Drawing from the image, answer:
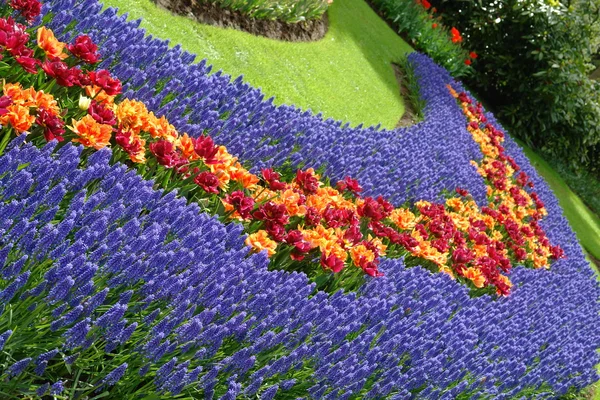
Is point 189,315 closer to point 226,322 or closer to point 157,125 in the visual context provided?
point 226,322

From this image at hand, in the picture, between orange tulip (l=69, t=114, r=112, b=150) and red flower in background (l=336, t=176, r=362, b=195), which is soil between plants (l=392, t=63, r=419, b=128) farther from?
orange tulip (l=69, t=114, r=112, b=150)

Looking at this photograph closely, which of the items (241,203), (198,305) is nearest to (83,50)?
(241,203)

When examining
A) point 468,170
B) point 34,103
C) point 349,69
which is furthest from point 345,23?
point 34,103

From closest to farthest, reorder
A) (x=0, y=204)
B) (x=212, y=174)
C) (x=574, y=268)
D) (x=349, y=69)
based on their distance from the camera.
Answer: (x=0, y=204)
(x=212, y=174)
(x=574, y=268)
(x=349, y=69)

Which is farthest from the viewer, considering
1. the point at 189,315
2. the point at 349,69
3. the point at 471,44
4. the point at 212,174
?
the point at 471,44

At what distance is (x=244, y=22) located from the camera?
7797 mm

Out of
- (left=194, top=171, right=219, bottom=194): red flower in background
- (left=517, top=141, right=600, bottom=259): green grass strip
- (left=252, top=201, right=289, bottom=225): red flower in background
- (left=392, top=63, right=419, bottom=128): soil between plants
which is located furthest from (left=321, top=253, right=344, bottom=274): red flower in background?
(left=517, top=141, right=600, bottom=259): green grass strip

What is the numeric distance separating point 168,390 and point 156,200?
1.06 m

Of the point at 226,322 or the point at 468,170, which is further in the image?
the point at 468,170

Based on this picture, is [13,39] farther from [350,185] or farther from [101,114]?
[350,185]

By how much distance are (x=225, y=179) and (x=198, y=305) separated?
3.69ft

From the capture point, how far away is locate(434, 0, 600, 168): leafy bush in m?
13.6

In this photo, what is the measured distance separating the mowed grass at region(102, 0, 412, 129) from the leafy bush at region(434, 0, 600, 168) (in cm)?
357

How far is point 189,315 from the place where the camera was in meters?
2.67
